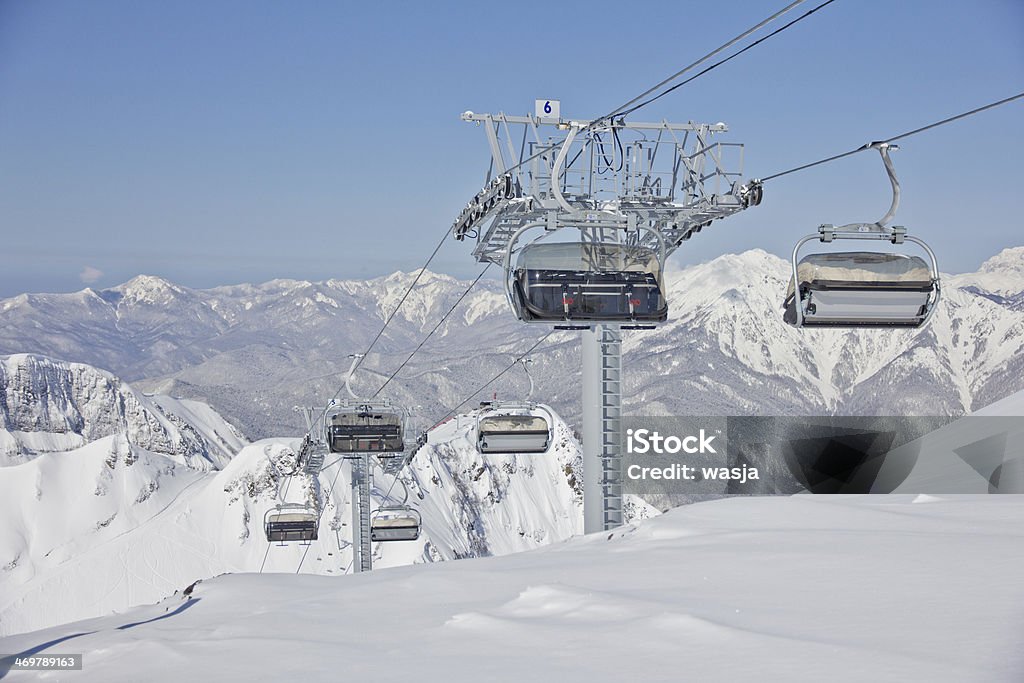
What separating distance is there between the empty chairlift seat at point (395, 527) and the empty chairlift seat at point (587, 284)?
1812 centimetres

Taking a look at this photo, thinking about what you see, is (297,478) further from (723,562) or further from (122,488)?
(723,562)

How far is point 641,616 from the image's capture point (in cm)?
909

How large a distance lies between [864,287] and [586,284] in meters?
2.83

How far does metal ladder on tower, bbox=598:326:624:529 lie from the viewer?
20031mm

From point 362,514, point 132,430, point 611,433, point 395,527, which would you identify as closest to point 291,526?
point 362,514

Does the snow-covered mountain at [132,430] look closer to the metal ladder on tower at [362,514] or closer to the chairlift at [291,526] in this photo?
the metal ladder on tower at [362,514]

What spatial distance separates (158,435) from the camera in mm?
174875

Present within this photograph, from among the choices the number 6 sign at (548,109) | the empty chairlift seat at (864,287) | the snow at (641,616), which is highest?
the number 6 sign at (548,109)

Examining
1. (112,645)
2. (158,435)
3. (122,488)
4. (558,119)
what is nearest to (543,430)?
(558,119)

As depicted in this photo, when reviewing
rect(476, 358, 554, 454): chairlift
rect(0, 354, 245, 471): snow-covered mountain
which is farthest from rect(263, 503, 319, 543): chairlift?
rect(0, 354, 245, 471): snow-covered mountain

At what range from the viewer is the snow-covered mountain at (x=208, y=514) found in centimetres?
6556

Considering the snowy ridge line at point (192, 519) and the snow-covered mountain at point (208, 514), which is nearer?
the snowy ridge line at point (192, 519)

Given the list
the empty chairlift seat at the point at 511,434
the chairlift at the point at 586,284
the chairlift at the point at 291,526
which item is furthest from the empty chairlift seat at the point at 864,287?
the chairlift at the point at 291,526

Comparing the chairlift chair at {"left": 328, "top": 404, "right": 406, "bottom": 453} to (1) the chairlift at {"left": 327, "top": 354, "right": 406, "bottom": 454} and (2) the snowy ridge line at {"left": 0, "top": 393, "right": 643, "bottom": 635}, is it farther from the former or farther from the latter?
(2) the snowy ridge line at {"left": 0, "top": 393, "right": 643, "bottom": 635}
